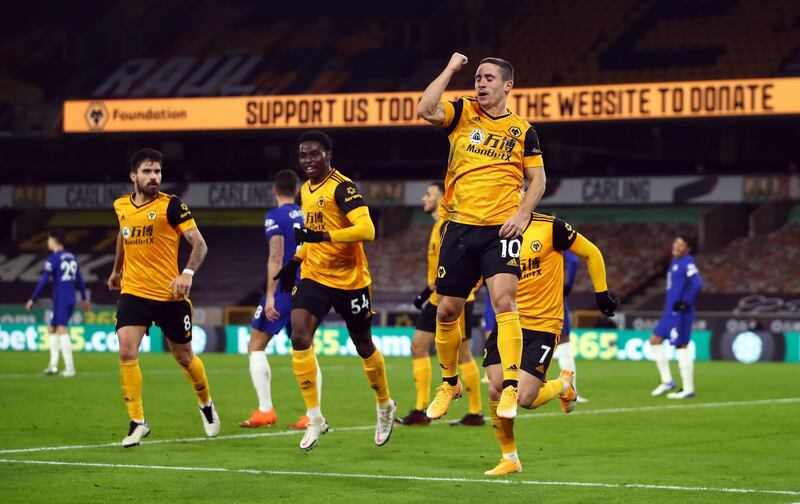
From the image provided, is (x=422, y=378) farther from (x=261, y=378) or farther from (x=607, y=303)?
(x=607, y=303)

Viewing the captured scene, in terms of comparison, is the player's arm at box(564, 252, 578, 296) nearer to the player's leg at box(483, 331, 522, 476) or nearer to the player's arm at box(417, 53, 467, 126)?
the player's leg at box(483, 331, 522, 476)

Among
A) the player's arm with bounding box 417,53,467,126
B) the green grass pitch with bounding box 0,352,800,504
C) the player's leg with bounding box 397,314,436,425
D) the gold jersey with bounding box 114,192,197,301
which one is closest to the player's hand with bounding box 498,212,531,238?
the player's arm with bounding box 417,53,467,126

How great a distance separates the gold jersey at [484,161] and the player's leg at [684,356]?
1007 cm

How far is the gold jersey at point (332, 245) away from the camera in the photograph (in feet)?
37.2

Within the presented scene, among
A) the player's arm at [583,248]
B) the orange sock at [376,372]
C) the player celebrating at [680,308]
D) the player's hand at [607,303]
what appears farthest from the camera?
the player celebrating at [680,308]

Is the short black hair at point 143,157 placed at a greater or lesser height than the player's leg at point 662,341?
greater

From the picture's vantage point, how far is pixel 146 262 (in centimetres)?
1175

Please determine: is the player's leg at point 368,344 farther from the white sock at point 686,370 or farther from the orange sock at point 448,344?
the white sock at point 686,370

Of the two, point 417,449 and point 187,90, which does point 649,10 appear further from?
point 417,449

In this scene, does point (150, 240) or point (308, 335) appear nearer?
point (308, 335)

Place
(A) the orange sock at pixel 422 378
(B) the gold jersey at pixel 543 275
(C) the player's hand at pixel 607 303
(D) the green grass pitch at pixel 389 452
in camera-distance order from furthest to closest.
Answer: (A) the orange sock at pixel 422 378 < (B) the gold jersey at pixel 543 275 < (C) the player's hand at pixel 607 303 < (D) the green grass pitch at pixel 389 452

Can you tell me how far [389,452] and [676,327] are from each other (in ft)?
29.0

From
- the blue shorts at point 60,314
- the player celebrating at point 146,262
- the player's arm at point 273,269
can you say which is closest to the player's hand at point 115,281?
the player celebrating at point 146,262

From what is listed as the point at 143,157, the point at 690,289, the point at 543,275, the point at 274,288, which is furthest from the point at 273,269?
the point at 690,289
